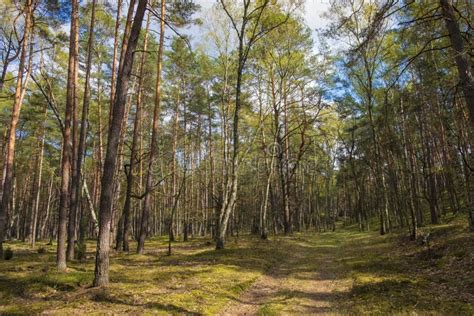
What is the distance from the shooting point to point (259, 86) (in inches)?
998

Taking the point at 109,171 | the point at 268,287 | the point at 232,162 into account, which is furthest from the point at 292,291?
the point at 232,162

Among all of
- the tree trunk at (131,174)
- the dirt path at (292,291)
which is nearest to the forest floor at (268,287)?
the dirt path at (292,291)

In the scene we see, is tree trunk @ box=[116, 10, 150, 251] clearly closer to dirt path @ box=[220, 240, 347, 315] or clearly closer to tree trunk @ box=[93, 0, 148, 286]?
tree trunk @ box=[93, 0, 148, 286]

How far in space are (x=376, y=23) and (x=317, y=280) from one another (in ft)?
24.4

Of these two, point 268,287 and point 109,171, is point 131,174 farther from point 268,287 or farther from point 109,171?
point 268,287

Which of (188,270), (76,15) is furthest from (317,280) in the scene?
(76,15)

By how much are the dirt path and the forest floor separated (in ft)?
0.08

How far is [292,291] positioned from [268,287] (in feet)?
2.82

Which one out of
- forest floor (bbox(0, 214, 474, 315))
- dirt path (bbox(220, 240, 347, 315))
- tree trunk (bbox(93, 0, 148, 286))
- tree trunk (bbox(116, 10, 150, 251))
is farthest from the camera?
tree trunk (bbox(116, 10, 150, 251))

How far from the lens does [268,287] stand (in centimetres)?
934

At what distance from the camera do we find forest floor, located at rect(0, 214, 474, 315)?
671cm

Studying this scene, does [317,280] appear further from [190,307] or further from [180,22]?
[180,22]

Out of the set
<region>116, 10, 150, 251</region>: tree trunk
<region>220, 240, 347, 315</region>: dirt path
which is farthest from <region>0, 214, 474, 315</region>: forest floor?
<region>116, 10, 150, 251</region>: tree trunk

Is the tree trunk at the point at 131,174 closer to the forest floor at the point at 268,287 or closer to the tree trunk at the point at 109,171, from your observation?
the forest floor at the point at 268,287
